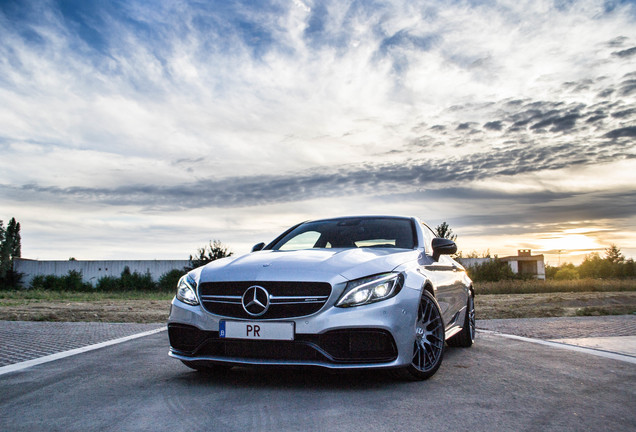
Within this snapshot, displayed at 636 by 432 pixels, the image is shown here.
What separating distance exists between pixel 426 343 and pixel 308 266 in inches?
44.8

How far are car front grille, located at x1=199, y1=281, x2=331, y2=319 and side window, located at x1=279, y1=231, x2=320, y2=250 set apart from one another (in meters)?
1.77

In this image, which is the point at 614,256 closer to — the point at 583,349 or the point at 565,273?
the point at 565,273

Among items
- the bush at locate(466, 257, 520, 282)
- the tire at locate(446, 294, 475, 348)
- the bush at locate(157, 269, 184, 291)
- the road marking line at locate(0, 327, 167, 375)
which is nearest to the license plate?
the road marking line at locate(0, 327, 167, 375)

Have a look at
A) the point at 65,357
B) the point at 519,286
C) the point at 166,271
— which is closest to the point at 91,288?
the point at 166,271

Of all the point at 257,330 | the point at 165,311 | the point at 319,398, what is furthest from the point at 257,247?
the point at 165,311

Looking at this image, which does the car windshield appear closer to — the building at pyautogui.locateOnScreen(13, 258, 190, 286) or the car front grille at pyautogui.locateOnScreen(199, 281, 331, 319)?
the car front grille at pyautogui.locateOnScreen(199, 281, 331, 319)

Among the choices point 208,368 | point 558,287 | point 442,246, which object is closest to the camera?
point 208,368

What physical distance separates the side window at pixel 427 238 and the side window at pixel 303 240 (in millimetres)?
1145

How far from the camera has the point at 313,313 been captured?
171 inches

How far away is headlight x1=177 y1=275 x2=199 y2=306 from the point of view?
15.8 ft

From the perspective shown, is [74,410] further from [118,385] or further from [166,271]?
[166,271]

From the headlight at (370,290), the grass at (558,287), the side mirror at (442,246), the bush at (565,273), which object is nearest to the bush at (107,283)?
the grass at (558,287)

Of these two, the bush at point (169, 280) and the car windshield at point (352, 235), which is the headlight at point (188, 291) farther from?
the bush at point (169, 280)

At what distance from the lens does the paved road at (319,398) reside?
3.36m
